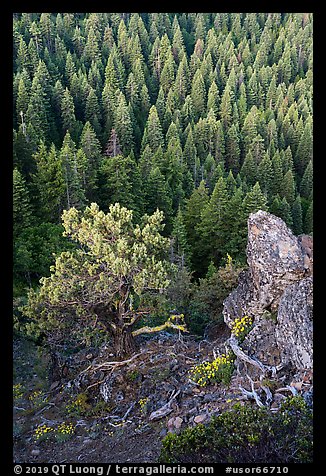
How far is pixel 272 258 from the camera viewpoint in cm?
1441

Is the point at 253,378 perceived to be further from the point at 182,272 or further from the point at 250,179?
the point at 250,179

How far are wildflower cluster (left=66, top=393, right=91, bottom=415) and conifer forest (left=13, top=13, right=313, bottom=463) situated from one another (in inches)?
1.4

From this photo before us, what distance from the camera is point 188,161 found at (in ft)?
198

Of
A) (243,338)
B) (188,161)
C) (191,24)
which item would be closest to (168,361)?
(243,338)

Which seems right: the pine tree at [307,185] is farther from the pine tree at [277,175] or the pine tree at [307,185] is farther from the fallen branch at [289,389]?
the fallen branch at [289,389]

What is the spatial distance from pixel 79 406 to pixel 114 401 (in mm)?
1061

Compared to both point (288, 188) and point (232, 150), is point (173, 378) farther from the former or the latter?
point (232, 150)

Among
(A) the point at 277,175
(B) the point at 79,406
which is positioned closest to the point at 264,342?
(B) the point at 79,406

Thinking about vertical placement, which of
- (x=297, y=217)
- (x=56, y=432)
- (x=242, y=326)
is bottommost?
(x=56, y=432)

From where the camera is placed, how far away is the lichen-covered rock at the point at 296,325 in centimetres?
1183

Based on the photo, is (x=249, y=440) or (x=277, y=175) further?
(x=277, y=175)

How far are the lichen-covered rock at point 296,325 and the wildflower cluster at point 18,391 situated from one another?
8359 mm

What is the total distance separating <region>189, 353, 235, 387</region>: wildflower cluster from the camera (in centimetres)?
1342

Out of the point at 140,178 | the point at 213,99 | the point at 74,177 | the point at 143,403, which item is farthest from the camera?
the point at 213,99
